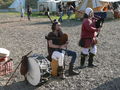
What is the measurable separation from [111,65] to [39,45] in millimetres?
4067

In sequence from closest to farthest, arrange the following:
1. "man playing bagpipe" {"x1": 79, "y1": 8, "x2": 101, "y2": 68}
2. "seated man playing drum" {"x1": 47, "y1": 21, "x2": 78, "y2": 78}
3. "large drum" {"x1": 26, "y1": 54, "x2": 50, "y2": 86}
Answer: "large drum" {"x1": 26, "y1": 54, "x2": 50, "y2": 86}
"seated man playing drum" {"x1": 47, "y1": 21, "x2": 78, "y2": 78}
"man playing bagpipe" {"x1": 79, "y1": 8, "x2": 101, "y2": 68}

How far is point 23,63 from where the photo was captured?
19.0 ft

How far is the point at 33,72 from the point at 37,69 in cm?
21

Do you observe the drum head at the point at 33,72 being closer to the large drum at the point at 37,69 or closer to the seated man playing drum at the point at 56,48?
the large drum at the point at 37,69

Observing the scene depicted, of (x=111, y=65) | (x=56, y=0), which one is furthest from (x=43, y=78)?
(x=56, y=0)

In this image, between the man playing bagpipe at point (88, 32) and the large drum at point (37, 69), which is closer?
the large drum at point (37, 69)

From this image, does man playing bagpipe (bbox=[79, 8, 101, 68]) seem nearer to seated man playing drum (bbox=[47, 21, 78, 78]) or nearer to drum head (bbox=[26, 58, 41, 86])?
seated man playing drum (bbox=[47, 21, 78, 78])

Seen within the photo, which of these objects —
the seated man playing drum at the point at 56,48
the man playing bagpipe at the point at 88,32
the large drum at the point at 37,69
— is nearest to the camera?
the large drum at the point at 37,69

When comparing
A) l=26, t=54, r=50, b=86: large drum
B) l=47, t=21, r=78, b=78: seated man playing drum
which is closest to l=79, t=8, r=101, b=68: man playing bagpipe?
l=47, t=21, r=78, b=78: seated man playing drum

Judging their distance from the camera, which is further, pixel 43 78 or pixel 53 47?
pixel 53 47

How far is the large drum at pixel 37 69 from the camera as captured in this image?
5.55 meters

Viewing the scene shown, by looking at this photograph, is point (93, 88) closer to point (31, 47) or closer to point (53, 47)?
point (53, 47)

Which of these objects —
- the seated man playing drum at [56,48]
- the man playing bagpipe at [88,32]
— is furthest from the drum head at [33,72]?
the man playing bagpipe at [88,32]

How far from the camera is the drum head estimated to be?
18.3ft
